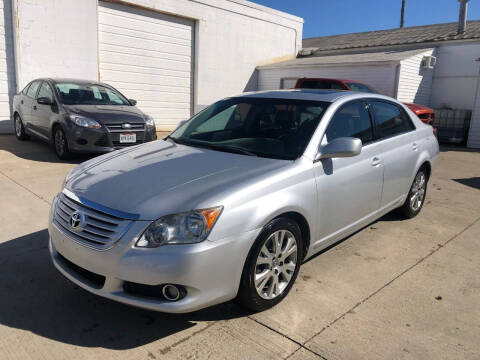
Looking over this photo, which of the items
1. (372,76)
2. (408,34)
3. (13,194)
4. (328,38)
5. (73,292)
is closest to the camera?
(73,292)

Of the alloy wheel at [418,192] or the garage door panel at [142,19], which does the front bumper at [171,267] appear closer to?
the alloy wheel at [418,192]

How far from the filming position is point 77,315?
2904 millimetres

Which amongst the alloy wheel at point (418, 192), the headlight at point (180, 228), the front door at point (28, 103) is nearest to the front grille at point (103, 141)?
the front door at point (28, 103)

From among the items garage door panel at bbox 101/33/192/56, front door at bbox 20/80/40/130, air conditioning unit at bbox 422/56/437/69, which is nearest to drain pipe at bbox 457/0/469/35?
air conditioning unit at bbox 422/56/437/69

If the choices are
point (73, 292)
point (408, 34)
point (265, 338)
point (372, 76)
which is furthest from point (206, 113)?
point (408, 34)

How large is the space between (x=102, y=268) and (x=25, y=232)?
2.24 meters

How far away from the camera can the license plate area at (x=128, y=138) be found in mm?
7492

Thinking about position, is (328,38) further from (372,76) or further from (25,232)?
(25,232)

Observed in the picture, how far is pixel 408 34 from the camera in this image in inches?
714

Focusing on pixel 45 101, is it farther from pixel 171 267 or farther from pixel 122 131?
pixel 171 267

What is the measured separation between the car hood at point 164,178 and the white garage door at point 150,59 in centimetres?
993

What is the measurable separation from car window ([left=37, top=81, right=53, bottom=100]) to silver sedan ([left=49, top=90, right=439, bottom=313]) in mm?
4962

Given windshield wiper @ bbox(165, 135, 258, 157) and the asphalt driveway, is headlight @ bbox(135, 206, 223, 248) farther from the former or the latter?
windshield wiper @ bbox(165, 135, 258, 157)

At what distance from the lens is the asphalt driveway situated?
102 inches
